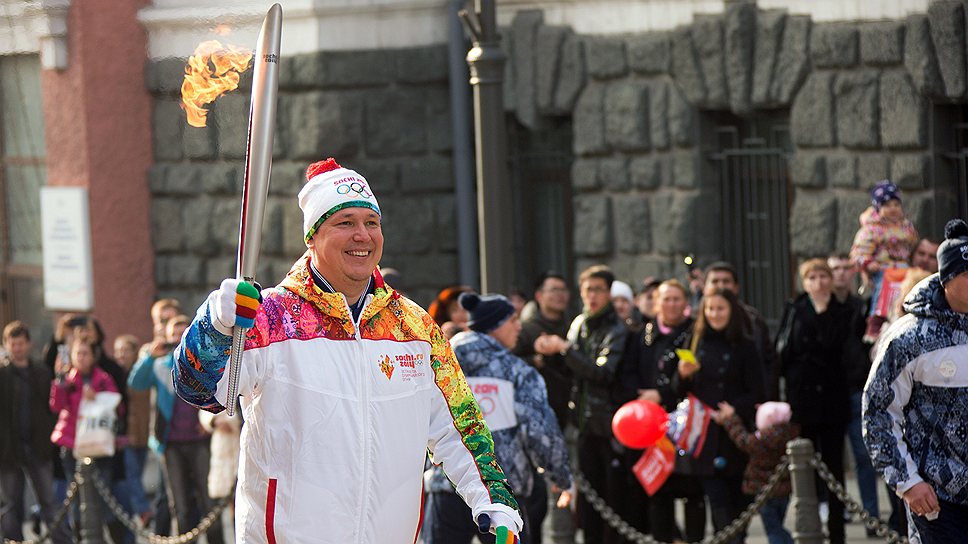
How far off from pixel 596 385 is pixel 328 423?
5.07 metres

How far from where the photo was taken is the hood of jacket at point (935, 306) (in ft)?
22.8

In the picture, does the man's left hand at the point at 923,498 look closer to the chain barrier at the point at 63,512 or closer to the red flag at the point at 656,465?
the red flag at the point at 656,465

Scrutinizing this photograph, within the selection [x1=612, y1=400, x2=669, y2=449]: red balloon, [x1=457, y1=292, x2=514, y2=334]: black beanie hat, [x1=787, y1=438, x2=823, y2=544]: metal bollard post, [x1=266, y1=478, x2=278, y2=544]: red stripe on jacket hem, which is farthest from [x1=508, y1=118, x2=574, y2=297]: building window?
[x1=266, y1=478, x2=278, y2=544]: red stripe on jacket hem

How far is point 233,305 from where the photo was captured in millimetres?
4898

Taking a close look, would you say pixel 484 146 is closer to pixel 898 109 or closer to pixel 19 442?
pixel 898 109

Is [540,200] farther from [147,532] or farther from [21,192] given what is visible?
[147,532]

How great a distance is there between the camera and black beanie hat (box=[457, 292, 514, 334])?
8477 millimetres

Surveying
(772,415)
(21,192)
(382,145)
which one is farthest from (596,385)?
(21,192)

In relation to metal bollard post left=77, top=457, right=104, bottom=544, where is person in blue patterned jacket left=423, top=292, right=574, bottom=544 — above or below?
above

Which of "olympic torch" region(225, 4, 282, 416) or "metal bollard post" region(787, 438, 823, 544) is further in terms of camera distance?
"metal bollard post" region(787, 438, 823, 544)

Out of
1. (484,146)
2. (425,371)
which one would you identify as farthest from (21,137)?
(425,371)

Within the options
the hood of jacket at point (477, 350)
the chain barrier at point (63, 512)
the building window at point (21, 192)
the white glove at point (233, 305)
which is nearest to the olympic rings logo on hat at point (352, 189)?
the white glove at point (233, 305)

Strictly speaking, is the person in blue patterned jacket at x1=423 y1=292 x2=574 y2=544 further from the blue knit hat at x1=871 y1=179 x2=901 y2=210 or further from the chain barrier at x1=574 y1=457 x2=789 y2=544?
the blue knit hat at x1=871 y1=179 x2=901 y2=210

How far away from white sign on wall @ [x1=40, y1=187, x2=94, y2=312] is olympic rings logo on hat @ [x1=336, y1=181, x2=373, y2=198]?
1115 cm
